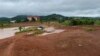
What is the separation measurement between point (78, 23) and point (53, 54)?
4242 centimetres

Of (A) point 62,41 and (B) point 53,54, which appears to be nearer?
(B) point 53,54

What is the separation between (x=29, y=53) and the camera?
50.8ft

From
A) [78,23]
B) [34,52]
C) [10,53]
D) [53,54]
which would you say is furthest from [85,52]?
[78,23]

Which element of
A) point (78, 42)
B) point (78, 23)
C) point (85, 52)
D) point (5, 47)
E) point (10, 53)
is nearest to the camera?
point (10, 53)

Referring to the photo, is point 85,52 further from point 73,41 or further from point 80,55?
point 73,41

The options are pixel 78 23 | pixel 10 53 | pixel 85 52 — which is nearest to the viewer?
pixel 10 53

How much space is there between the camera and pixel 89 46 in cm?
1828

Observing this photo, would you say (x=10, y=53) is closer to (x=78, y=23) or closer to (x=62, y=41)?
(x=62, y=41)

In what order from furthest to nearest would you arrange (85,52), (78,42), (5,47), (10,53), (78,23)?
(78,23)
(78,42)
(5,47)
(85,52)
(10,53)

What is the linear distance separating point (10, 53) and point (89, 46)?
6.05 m

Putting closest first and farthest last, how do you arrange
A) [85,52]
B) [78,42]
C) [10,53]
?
1. [10,53]
2. [85,52]
3. [78,42]

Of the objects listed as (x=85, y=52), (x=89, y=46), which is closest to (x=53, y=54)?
(x=85, y=52)

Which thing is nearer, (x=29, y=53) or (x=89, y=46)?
(x=29, y=53)

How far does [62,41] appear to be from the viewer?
19391 millimetres
